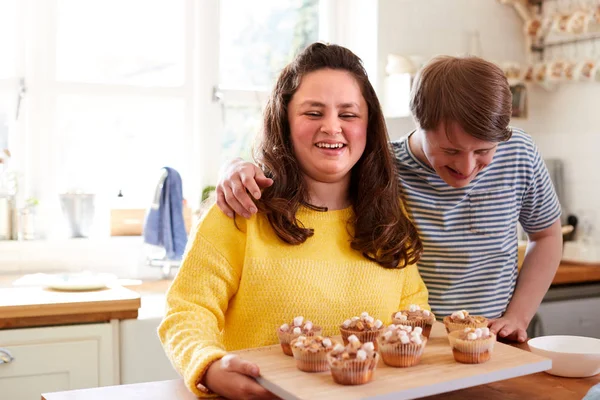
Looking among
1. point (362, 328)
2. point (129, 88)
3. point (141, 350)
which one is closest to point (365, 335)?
point (362, 328)

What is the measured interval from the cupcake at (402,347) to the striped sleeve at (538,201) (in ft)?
2.09

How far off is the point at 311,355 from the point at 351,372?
0.30 ft

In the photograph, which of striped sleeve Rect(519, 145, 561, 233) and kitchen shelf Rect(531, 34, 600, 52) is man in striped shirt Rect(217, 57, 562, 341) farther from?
kitchen shelf Rect(531, 34, 600, 52)

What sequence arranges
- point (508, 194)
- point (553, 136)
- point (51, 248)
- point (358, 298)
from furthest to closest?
point (553, 136), point (51, 248), point (508, 194), point (358, 298)

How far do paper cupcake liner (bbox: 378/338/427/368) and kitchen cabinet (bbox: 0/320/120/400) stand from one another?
1328 millimetres

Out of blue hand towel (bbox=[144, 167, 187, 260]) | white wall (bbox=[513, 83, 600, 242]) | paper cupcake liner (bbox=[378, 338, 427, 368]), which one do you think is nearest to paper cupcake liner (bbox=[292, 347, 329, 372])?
paper cupcake liner (bbox=[378, 338, 427, 368])

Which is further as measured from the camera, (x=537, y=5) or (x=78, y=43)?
(x=537, y=5)

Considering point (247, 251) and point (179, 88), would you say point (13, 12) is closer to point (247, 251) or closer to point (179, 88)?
point (179, 88)

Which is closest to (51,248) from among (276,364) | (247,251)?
(247,251)

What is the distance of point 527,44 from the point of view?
12.1 feet

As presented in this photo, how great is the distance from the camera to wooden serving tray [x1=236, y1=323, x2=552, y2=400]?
106cm

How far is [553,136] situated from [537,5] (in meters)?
0.64

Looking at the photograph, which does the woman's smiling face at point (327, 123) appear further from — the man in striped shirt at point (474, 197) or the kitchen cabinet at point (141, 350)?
the kitchen cabinet at point (141, 350)

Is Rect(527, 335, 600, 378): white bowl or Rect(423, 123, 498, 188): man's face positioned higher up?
Rect(423, 123, 498, 188): man's face
